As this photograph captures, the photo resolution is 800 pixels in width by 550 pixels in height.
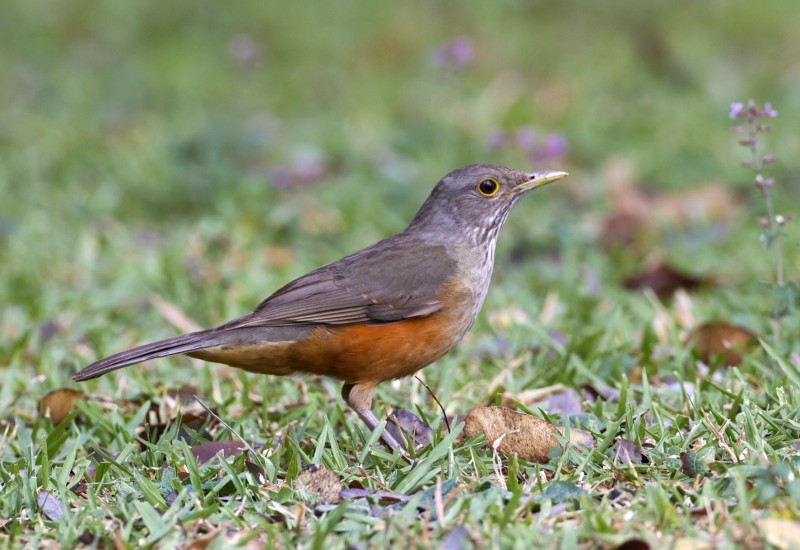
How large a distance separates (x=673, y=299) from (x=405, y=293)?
97.3 inches

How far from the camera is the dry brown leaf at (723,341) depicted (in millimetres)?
5598

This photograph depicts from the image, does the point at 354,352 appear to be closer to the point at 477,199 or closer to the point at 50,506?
the point at 477,199

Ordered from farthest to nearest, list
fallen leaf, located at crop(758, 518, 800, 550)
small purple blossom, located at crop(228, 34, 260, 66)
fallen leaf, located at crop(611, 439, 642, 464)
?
small purple blossom, located at crop(228, 34, 260, 66) → fallen leaf, located at crop(611, 439, 642, 464) → fallen leaf, located at crop(758, 518, 800, 550)

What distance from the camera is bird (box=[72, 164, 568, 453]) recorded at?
498 centimetres

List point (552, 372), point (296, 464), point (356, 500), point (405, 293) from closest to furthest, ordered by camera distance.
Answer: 1. point (356, 500)
2. point (296, 464)
3. point (405, 293)
4. point (552, 372)

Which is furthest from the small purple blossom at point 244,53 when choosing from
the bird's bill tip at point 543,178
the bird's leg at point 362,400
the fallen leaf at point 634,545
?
the fallen leaf at point 634,545

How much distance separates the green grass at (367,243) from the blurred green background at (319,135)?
0.13 ft

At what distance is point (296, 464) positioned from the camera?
4.30 meters

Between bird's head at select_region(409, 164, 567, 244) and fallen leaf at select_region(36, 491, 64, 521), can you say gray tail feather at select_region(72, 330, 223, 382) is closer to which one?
fallen leaf at select_region(36, 491, 64, 521)

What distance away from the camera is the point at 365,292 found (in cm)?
531

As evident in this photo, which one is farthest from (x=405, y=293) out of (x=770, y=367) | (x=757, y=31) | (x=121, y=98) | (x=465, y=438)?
(x=757, y=31)

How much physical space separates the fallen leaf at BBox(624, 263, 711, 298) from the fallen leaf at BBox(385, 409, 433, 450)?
9.00 feet

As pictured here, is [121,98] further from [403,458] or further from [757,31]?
[403,458]

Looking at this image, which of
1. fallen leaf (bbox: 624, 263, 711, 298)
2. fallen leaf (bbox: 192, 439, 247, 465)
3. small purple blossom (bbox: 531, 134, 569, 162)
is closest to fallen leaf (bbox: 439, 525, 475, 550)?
fallen leaf (bbox: 192, 439, 247, 465)
